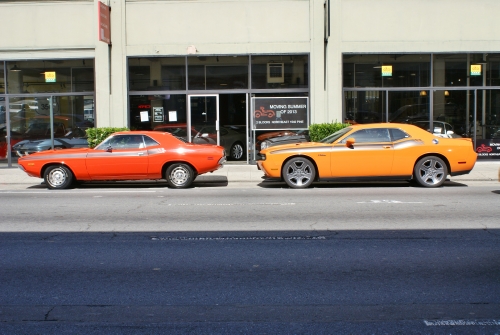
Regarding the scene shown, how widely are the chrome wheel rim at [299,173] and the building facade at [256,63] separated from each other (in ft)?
17.5

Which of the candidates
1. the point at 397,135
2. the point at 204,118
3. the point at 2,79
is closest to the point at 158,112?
the point at 204,118

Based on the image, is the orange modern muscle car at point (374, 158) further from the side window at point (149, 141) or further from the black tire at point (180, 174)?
the side window at point (149, 141)

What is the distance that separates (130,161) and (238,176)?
12.1 ft

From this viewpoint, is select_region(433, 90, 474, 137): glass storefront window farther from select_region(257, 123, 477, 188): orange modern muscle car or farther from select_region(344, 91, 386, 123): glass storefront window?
select_region(257, 123, 477, 188): orange modern muscle car

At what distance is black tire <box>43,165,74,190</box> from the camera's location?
590 inches

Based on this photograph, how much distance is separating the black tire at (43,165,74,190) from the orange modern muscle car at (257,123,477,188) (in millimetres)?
4845

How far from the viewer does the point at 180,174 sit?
14945 mm

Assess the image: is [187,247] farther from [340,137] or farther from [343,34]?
[343,34]

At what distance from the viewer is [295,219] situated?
9.92 m

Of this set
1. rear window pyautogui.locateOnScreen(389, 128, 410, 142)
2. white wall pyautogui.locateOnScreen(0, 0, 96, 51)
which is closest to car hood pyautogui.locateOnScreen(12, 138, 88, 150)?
white wall pyautogui.locateOnScreen(0, 0, 96, 51)

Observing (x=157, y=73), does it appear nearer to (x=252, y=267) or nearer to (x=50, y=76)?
(x=50, y=76)

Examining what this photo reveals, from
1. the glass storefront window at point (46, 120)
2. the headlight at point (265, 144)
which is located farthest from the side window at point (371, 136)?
the glass storefront window at point (46, 120)

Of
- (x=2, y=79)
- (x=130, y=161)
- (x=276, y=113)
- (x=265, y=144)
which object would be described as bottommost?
(x=130, y=161)

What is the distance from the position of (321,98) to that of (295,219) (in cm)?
1053
